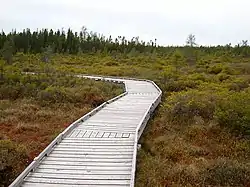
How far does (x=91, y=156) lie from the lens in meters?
8.16

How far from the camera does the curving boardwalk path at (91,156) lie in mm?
6824

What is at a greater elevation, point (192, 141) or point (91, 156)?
point (91, 156)

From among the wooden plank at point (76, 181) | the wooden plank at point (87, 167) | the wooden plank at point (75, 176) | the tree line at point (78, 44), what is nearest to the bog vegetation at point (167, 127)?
the wooden plank at point (87, 167)

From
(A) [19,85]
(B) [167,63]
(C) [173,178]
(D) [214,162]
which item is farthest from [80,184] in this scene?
(B) [167,63]

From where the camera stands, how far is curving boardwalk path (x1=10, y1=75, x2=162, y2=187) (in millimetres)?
6824

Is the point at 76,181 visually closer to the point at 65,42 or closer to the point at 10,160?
the point at 10,160

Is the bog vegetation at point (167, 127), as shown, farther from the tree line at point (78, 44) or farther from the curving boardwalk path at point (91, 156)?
the tree line at point (78, 44)

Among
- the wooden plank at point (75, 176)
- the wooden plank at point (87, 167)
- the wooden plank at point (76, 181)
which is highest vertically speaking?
the wooden plank at point (87, 167)

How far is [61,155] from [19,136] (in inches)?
138

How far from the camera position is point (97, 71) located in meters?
34.6

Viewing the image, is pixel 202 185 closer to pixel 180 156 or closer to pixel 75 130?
pixel 180 156

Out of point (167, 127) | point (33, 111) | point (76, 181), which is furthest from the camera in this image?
point (33, 111)

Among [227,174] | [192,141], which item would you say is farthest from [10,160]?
[192,141]

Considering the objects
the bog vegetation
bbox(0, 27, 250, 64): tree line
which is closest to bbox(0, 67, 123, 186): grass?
the bog vegetation
